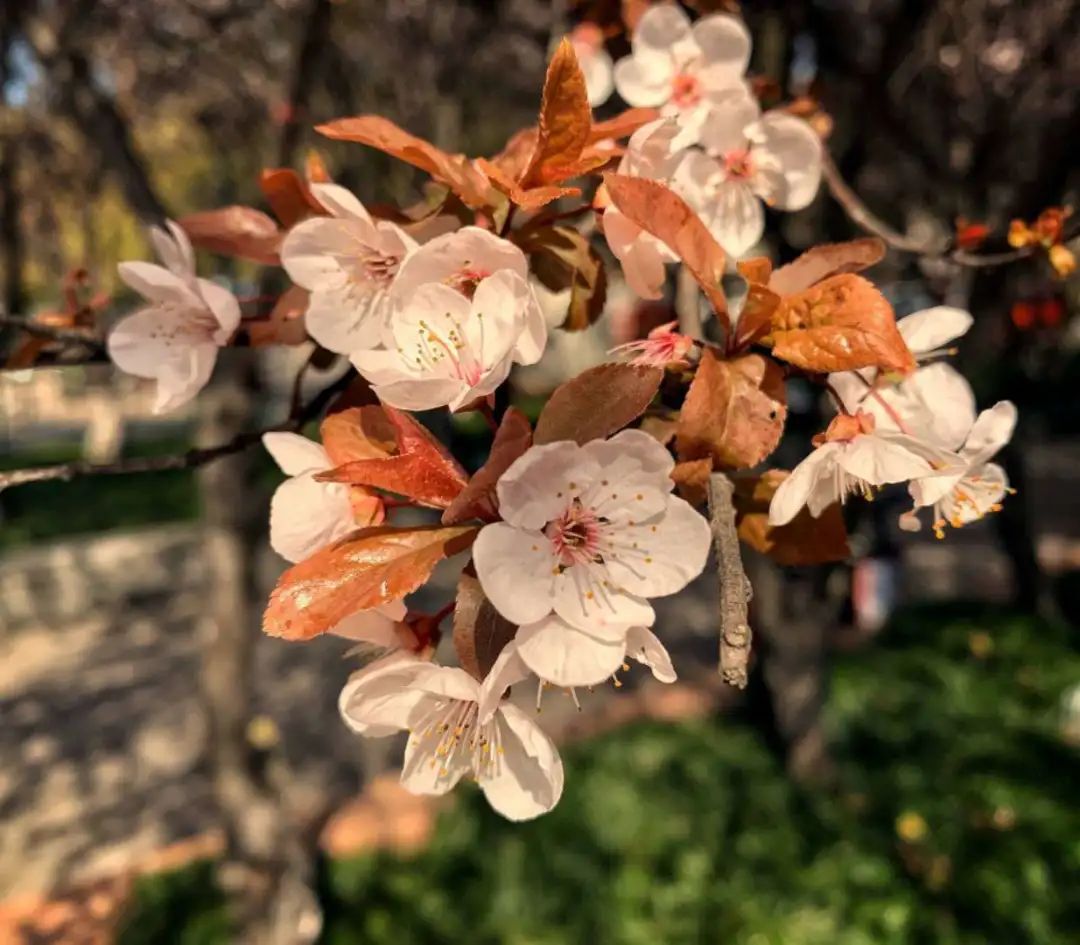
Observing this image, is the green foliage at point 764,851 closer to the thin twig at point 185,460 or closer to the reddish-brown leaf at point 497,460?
the thin twig at point 185,460

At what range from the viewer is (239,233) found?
0.90m

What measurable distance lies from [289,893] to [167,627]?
354 centimetres

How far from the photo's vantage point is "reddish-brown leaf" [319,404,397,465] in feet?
2.39

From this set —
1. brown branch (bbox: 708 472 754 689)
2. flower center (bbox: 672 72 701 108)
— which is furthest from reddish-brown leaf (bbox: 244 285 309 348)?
flower center (bbox: 672 72 701 108)

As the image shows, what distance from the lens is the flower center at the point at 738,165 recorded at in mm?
929

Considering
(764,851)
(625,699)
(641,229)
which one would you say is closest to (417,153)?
(641,229)

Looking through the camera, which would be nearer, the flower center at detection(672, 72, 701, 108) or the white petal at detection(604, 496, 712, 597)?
the white petal at detection(604, 496, 712, 597)

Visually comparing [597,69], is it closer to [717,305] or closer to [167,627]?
[717,305]

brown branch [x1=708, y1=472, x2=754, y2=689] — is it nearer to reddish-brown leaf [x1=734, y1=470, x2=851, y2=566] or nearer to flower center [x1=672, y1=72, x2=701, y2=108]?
reddish-brown leaf [x1=734, y1=470, x2=851, y2=566]

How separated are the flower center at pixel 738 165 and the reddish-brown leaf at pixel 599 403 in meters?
0.40

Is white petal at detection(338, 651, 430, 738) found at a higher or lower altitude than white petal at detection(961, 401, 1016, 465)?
lower

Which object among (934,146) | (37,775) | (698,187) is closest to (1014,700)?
(934,146)

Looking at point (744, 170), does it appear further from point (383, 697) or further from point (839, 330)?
point (383, 697)

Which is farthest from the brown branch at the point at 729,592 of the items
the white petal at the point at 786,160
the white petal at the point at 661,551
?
the white petal at the point at 786,160
